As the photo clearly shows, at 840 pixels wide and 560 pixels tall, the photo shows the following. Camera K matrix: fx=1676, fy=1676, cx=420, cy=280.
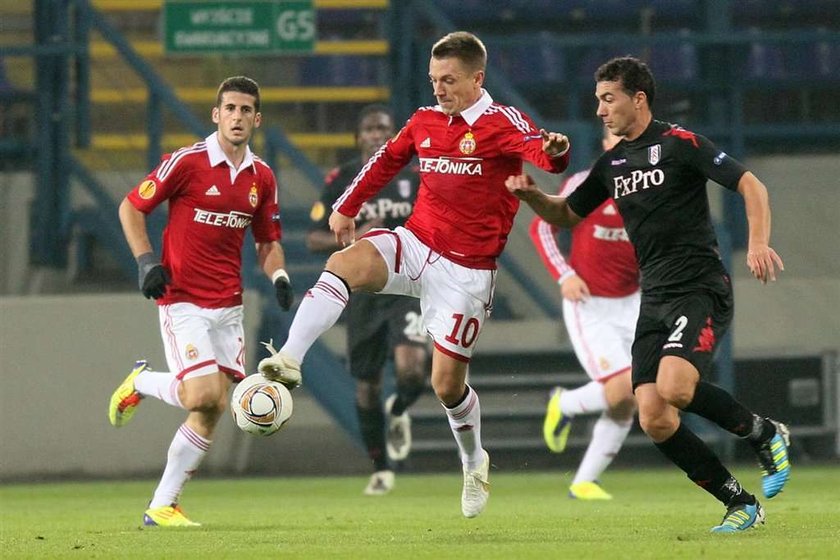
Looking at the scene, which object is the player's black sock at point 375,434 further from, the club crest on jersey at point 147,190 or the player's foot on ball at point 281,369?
the player's foot on ball at point 281,369

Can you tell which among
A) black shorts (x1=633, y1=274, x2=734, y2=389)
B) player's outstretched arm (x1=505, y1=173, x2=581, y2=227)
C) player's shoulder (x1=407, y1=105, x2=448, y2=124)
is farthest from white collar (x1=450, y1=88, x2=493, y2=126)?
black shorts (x1=633, y1=274, x2=734, y2=389)

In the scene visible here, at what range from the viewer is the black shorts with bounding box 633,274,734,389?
7.00 m

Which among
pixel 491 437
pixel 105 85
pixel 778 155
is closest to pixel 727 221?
pixel 778 155

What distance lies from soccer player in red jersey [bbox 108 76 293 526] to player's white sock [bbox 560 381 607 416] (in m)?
2.68

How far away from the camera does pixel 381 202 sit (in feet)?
37.3

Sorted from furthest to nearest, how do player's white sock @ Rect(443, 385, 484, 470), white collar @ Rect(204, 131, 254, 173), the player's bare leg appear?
the player's bare leg, white collar @ Rect(204, 131, 254, 173), player's white sock @ Rect(443, 385, 484, 470)

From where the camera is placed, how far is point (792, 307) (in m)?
14.8

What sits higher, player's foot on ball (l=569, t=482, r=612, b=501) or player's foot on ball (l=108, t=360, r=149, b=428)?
player's foot on ball (l=108, t=360, r=149, b=428)

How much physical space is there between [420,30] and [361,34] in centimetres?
88

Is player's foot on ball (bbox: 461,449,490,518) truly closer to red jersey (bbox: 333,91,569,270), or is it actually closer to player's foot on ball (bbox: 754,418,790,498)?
red jersey (bbox: 333,91,569,270)

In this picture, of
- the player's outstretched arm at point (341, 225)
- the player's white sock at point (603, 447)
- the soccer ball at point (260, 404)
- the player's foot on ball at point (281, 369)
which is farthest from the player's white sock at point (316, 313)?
the player's white sock at point (603, 447)

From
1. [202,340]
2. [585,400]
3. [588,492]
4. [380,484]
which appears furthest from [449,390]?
[380,484]

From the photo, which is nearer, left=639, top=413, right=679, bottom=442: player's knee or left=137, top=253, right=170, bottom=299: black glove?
left=639, top=413, right=679, bottom=442: player's knee

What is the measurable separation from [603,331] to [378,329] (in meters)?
1.69
